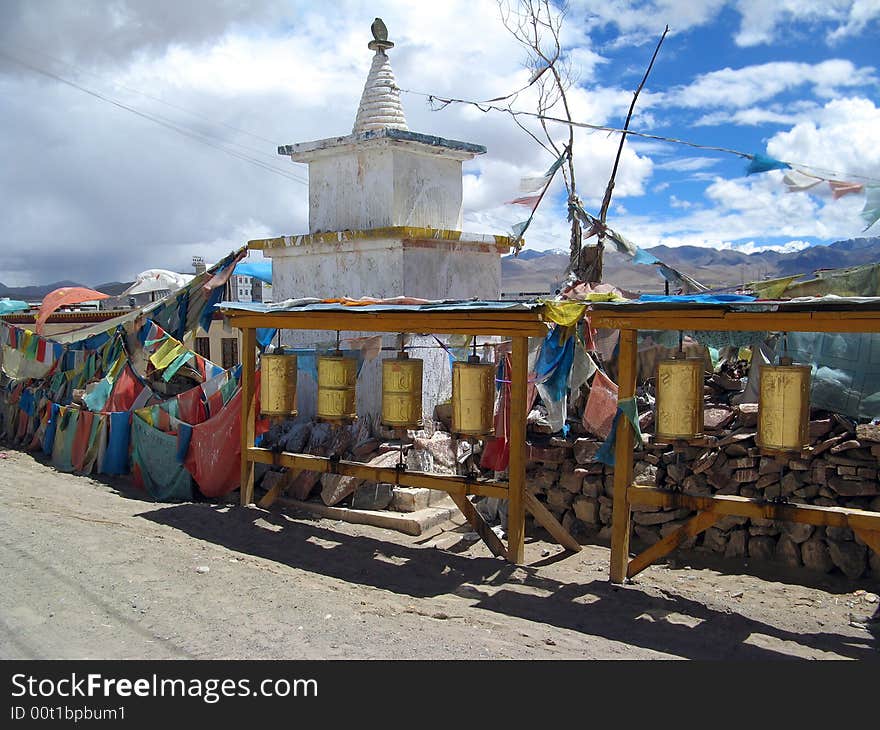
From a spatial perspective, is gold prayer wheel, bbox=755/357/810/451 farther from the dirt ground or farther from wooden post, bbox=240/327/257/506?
wooden post, bbox=240/327/257/506

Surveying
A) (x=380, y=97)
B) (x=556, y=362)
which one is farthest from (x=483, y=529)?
(x=380, y=97)

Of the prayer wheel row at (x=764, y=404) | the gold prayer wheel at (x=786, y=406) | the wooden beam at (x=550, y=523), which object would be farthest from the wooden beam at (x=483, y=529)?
the gold prayer wheel at (x=786, y=406)

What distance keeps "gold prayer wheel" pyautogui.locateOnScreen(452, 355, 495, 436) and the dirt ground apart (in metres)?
1.34

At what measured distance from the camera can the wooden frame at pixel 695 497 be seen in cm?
584

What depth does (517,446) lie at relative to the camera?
7363 millimetres

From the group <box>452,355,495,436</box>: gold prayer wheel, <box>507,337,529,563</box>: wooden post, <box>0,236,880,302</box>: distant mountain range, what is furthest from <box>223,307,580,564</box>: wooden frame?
<box>0,236,880,302</box>: distant mountain range

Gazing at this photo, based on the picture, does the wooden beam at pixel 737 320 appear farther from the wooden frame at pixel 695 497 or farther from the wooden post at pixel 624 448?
the wooden post at pixel 624 448

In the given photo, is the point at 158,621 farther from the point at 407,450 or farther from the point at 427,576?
the point at 407,450

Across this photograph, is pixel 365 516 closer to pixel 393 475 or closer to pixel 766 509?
pixel 393 475

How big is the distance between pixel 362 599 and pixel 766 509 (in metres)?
3.25

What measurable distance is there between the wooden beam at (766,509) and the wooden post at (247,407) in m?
4.75

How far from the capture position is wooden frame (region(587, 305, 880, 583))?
5844 millimetres

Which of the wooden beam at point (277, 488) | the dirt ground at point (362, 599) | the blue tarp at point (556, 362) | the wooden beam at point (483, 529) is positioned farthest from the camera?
the wooden beam at point (277, 488)

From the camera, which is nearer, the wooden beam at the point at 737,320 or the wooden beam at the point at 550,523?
the wooden beam at the point at 737,320
